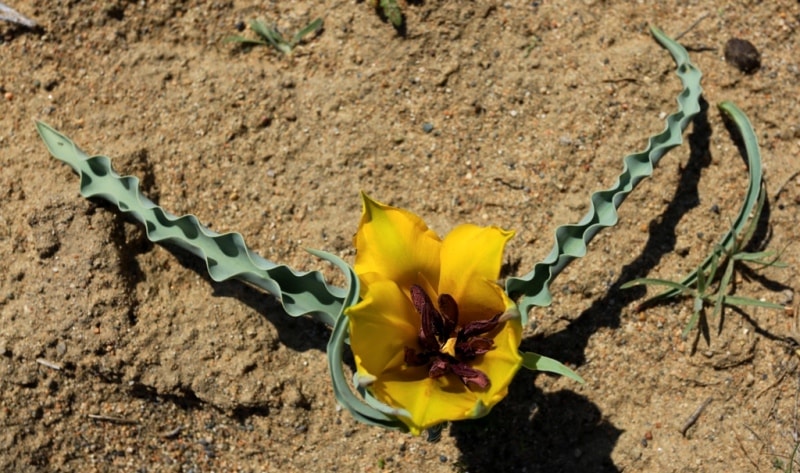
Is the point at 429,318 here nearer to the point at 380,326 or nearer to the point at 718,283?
the point at 380,326

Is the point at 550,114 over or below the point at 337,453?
over

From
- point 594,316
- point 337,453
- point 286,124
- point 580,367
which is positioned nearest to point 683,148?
point 594,316

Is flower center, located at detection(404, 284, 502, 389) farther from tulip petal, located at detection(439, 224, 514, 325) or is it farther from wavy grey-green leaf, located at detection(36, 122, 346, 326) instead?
wavy grey-green leaf, located at detection(36, 122, 346, 326)

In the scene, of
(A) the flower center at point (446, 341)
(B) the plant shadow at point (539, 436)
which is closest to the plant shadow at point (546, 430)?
(B) the plant shadow at point (539, 436)

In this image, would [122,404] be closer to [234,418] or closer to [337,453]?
[234,418]

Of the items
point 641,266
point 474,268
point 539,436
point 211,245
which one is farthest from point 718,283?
point 211,245

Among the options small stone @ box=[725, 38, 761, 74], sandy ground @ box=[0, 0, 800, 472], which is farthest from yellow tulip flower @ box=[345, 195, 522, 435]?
small stone @ box=[725, 38, 761, 74]

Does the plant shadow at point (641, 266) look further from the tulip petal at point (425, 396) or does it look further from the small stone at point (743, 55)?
the tulip petal at point (425, 396)
